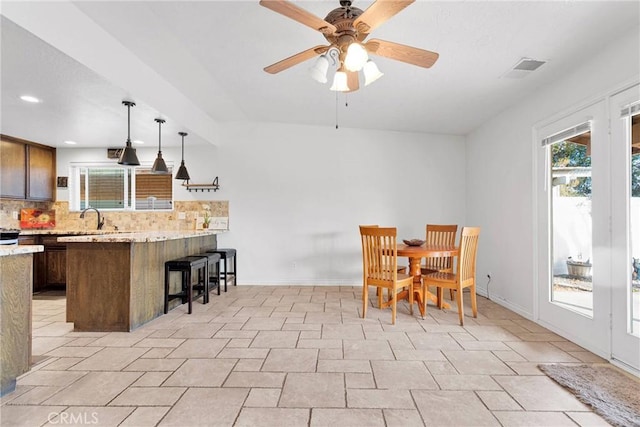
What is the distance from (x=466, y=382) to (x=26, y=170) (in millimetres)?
6321

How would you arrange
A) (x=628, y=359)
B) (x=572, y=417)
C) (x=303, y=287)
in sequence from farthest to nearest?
1. (x=303, y=287)
2. (x=628, y=359)
3. (x=572, y=417)

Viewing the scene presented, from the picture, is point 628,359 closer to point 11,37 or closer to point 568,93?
point 568,93

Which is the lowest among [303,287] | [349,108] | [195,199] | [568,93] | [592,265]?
[303,287]

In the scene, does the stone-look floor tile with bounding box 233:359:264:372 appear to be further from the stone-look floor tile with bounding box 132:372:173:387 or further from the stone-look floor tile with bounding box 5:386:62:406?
the stone-look floor tile with bounding box 5:386:62:406

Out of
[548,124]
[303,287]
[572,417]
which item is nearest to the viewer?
[572,417]

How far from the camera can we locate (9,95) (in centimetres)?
304

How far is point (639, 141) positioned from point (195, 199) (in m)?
5.29

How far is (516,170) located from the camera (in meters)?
3.73

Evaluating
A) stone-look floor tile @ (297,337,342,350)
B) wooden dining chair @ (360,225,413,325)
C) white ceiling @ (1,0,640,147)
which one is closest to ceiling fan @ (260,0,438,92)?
white ceiling @ (1,0,640,147)

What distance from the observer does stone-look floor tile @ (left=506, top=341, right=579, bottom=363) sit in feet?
7.99

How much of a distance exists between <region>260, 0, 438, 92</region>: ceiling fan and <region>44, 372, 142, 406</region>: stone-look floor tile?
237 centimetres

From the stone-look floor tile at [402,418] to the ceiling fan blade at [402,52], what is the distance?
2.15m

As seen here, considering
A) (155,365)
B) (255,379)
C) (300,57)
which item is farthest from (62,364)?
(300,57)

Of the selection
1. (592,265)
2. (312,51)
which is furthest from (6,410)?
(592,265)
